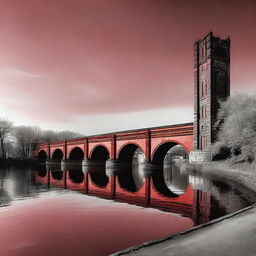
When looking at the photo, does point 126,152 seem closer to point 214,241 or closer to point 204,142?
point 204,142

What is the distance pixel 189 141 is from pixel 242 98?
7230mm

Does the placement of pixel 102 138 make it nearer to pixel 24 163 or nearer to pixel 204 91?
pixel 204 91

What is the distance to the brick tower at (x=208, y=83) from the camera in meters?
24.2

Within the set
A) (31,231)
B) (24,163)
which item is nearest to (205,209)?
(31,231)

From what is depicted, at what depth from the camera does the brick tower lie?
79.5 ft

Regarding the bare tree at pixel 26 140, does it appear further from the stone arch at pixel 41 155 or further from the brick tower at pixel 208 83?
the brick tower at pixel 208 83

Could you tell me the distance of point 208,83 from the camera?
81.1 feet

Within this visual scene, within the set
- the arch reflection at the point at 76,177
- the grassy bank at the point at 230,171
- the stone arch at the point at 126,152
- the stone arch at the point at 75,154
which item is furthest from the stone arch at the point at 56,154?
the grassy bank at the point at 230,171

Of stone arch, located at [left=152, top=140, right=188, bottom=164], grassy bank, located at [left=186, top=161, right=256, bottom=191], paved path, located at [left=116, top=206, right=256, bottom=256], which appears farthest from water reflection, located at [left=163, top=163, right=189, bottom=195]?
paved path, located at [left=116, top=206, right=256, bottom=256]

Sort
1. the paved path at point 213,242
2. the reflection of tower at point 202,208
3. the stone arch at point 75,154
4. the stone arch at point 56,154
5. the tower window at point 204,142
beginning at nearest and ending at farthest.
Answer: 1. the paved path at point 213,242
2. the reflection of tower at point 202,208
3. the tower window at point 204,142
4. the stone arch at point 75,154
5. the stone arch at point 56,154

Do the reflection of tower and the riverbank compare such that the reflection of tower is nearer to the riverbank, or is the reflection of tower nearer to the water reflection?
the riverbank

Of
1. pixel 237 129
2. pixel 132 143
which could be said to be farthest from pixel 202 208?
pixel 132 143

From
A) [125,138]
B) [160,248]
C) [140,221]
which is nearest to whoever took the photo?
[160,248]

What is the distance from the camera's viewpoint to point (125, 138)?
33688mm
